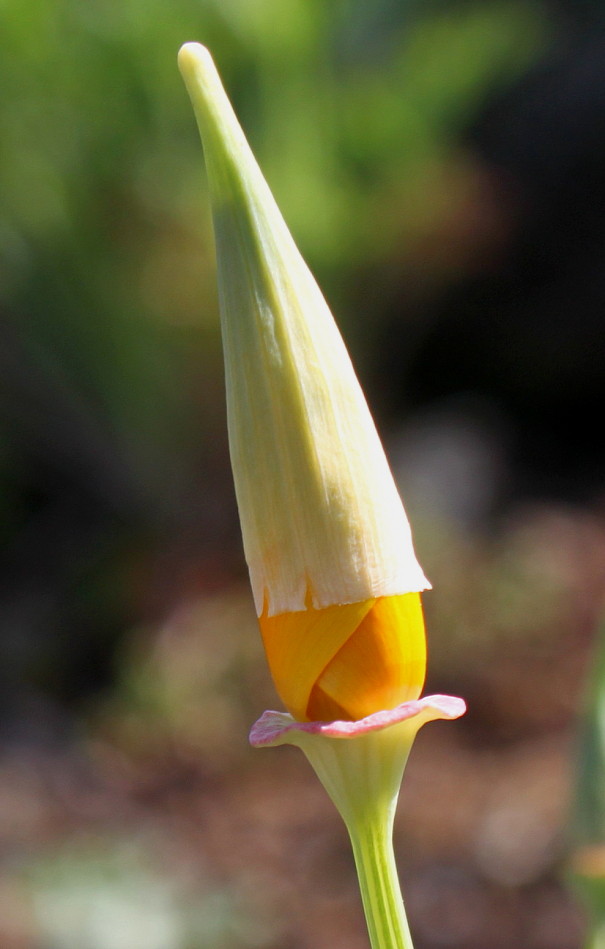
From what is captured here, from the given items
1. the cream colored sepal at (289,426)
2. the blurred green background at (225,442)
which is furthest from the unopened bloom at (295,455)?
the blurred green background at (225,442)

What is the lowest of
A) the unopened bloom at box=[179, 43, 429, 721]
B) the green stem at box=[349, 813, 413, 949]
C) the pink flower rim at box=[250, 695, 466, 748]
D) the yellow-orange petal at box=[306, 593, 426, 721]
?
the green stem at box=[349, 813, 413, 949]

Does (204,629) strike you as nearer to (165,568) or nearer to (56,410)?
(165,568)

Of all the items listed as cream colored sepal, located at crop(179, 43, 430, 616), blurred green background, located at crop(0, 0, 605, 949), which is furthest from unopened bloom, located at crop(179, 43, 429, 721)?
blurred green background, located at crop(0, 0, 605, 949)

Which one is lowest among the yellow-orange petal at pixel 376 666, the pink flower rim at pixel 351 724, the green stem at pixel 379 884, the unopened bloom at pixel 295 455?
the green stem at pixel 379 884

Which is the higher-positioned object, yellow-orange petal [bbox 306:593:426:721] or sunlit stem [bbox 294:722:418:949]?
yellow-orange petal [bbox 306:593:426:721]

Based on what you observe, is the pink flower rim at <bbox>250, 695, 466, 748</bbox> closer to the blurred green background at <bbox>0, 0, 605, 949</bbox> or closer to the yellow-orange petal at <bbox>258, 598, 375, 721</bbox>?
the yellow-orange petal at <bbox>258, 598, 375, 721</bbox>

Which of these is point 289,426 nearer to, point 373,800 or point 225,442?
point 373,800

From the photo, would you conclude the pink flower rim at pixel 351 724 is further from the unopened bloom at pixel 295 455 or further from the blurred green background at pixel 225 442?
the blurred green background at pixel 225 442
